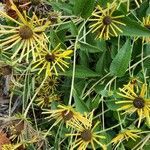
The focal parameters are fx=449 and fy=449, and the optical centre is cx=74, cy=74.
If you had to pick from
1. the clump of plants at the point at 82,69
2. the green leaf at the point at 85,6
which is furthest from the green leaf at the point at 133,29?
the green leaf at the point at 85,6

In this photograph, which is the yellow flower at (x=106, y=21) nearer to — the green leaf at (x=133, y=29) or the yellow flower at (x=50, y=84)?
the green leaf at (x=133, y=29)

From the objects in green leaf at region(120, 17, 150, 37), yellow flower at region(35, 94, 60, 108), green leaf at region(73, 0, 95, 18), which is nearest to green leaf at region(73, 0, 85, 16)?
green leaf at region(73, 0, 95, 18)

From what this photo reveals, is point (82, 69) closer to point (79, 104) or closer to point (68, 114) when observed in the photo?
point (79, 104)

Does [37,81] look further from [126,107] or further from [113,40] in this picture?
[126,107]

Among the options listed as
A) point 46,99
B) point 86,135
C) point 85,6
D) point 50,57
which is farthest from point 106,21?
point 46,99

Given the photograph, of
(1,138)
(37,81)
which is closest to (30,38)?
(37,81)

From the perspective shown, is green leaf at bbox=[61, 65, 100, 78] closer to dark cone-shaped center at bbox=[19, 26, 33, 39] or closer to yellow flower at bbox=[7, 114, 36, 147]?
yellow flower at bbox=[7, 114, 36, 147]
